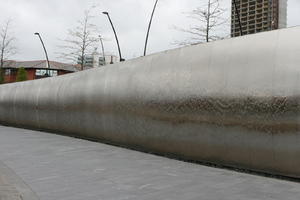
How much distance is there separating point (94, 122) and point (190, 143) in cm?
436

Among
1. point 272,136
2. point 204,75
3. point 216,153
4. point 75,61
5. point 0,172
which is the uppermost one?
point 75,61

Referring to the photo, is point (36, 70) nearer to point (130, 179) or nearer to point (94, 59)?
point (94, 59)

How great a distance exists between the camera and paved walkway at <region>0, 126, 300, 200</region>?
15.6 feet

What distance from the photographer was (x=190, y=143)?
23.5ft

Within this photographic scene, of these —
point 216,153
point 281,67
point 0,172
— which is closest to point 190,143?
point 216,153

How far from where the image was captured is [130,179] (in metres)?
5.72

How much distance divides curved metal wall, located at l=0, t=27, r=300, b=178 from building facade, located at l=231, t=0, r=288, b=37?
1540 cm

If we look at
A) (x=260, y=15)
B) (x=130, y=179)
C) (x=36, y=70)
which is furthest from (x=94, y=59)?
(x=36, y=70)

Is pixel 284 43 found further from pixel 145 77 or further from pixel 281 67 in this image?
pixel 145 77

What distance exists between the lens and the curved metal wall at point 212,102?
5.53 m

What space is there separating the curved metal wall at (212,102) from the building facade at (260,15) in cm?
1540

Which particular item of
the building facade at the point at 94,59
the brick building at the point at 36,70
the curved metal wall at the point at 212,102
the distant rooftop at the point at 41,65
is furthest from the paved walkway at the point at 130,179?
the brick building at the point at 36,70

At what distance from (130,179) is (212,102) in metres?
2.07

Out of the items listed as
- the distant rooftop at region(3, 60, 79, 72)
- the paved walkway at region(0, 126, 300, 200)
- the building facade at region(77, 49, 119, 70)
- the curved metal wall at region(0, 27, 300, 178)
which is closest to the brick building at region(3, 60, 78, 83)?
the distant rooftop at region(3, 60, 79, 72)
